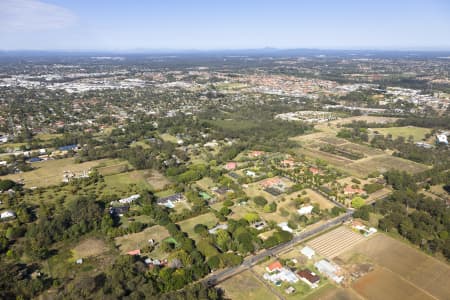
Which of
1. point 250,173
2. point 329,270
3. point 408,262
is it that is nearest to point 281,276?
point 329,270

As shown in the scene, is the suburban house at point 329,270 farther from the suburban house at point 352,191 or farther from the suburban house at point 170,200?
the suburban house at point 170,200

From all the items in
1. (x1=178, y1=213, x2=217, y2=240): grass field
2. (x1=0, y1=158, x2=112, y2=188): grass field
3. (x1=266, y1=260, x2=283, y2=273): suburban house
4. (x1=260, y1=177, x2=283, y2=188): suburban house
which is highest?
(x1=0, y1=158, x2=112, y2=188): grass field

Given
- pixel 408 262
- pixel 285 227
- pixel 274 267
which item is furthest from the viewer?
pixel 285 227

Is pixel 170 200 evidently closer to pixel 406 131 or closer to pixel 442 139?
pixel 442 139

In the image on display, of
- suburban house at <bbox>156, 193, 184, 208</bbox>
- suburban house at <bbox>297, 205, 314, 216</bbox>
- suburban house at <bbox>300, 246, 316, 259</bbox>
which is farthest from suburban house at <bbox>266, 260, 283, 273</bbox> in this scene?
suburban house at <bbox>156, 193, 184, 208</bbox>

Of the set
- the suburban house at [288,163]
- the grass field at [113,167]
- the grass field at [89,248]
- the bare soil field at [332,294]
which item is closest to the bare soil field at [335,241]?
the bare soil field at [332,294]

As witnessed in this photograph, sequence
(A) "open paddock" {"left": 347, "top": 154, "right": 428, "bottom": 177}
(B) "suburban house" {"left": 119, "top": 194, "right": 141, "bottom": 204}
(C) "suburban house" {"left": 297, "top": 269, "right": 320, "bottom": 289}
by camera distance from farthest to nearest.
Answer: (A) "open paddock" {"left": 347, "top": 154, "right": 428, "bottom": 177}, (B) "suburban house" {"left": 119, "top": 194, "right": 141, "bottom": 204}, (C) "suburban house" {"left": 297, "top": 269, "right": 320, "bottom": 289}

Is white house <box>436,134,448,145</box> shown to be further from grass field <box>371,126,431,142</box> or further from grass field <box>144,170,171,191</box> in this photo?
grass field <box>144,170,171,191</box>
